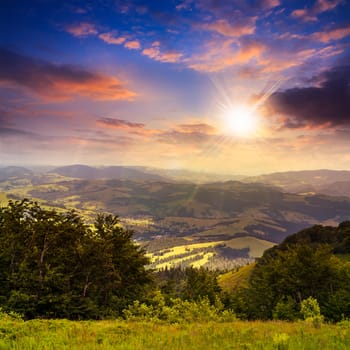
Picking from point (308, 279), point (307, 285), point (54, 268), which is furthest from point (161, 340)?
point (307, 285)

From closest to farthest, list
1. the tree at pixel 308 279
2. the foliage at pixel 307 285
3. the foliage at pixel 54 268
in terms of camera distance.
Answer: the foliage at pixel 54 268
the foliage at pixel 307 285
the tree at pixel 308 279

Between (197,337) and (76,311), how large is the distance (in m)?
23.1

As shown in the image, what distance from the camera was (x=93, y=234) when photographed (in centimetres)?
3981

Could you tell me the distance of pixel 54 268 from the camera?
99.6ft

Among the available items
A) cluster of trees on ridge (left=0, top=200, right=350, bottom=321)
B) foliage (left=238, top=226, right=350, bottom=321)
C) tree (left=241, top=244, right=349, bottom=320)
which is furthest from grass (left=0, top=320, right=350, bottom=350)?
tree (left=241, top=244, right=349, bottom=320)

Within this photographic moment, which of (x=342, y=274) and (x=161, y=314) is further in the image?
(x=342, y=274)

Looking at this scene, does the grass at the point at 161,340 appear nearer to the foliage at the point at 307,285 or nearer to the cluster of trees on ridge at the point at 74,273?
the cluster of trees on ridge at the point at 74,273

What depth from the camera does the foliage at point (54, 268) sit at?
2884cm

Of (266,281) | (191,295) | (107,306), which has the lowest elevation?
(191,295)

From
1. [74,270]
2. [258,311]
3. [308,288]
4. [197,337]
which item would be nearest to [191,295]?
[258,311]

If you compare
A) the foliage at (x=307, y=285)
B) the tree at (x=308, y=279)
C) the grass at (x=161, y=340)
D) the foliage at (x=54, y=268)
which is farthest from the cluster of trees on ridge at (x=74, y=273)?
the grass at (x=161, y=340)

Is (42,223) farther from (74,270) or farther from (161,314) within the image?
(161,314)

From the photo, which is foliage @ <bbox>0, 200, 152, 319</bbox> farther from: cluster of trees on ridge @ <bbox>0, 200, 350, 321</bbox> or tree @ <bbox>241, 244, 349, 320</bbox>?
tree @ <bbox>241, 244, 349, 320</bbox>

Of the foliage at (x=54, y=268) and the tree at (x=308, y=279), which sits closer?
the foliage at (x=54, y=268)
